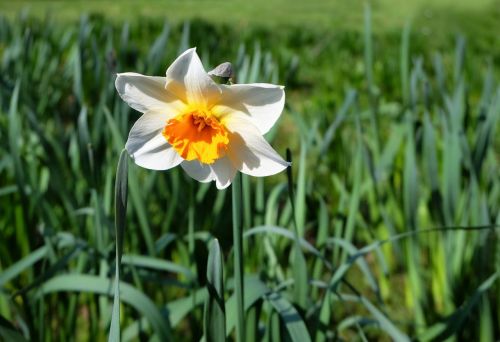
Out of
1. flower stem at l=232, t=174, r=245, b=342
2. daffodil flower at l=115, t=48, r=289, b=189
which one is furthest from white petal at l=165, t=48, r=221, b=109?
flower stem at l=232, t=174, r=245, b=342

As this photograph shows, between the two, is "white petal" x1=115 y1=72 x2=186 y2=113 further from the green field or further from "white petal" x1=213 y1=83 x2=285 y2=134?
the green field

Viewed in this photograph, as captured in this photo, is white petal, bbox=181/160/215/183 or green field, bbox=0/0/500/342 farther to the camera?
green field, bbox=0/0/500/342

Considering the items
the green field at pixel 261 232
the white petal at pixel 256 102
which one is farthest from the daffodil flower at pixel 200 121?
the green field at pixel 261 232

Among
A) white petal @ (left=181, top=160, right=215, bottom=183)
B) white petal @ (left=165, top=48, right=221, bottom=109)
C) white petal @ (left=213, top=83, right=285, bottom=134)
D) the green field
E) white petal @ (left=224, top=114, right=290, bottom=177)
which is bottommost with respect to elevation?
the green field

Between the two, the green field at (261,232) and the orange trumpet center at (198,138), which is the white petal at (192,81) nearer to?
the orange trumpet center at (198,138)

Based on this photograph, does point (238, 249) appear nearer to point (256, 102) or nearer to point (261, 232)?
point (256, 102)
